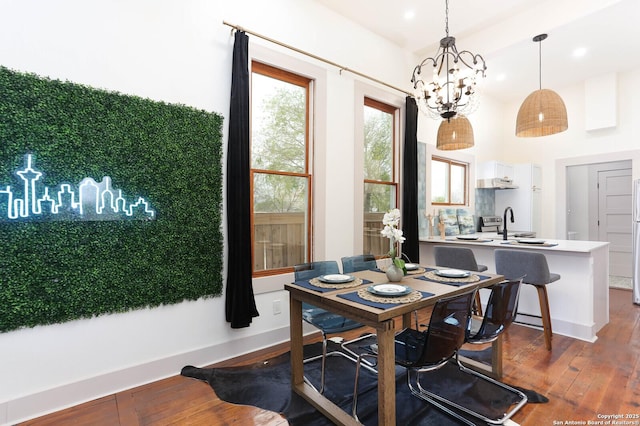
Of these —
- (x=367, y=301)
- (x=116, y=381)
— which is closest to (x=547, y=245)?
(x=367, y=301)

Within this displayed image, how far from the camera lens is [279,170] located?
332 cm

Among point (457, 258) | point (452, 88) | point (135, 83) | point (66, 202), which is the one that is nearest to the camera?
point (66, 202)

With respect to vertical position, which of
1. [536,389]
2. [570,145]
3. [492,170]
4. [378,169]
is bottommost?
[536,389]

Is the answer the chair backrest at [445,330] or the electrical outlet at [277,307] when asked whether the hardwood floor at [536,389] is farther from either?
the chair backrest at [445,330]

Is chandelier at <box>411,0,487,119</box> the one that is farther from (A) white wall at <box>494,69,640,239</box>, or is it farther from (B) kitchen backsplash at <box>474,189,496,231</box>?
(A) white wall at <box>494,69,640,239</box>

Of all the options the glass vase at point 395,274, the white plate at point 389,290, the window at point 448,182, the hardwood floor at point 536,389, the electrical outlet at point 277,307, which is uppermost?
the window at point 448,182

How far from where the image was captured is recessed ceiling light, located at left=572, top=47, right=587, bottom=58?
4.54 metres

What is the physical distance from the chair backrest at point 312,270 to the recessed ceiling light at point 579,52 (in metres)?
4.73

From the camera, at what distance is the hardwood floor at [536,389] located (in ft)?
6.75

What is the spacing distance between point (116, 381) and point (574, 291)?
4297 millimetres

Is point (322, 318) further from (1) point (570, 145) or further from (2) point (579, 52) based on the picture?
(1) point (570, 145)

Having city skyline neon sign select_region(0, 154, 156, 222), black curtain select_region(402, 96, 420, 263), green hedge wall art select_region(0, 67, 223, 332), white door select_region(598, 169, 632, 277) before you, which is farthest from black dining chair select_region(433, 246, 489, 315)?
white door select_region(598, 169, 632, 277)

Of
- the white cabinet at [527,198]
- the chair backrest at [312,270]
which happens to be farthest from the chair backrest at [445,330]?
the white cabinet at [527,198]

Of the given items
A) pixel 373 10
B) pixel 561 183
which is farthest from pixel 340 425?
pixel 561 183
